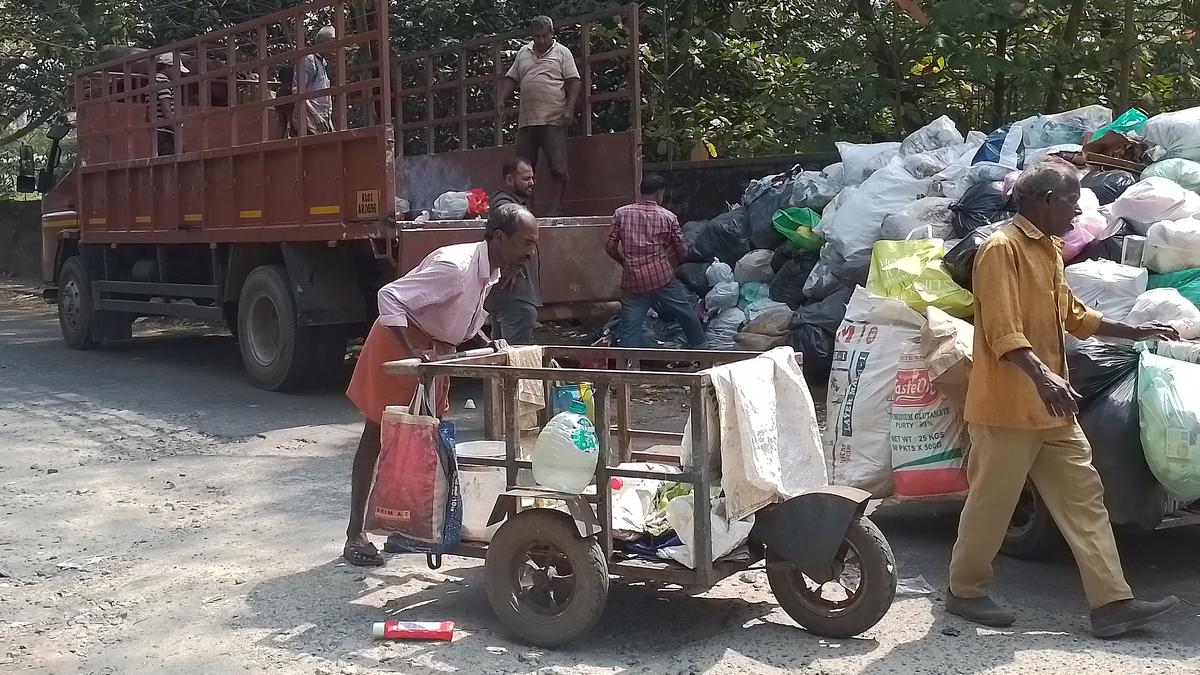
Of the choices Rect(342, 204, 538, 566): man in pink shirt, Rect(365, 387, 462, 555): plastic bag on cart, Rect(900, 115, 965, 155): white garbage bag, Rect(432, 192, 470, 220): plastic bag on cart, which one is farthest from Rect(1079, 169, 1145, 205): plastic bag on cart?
Rect(432, 192, 470, 220): plastic bag on cart

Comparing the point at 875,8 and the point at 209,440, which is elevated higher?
the point at 875,8

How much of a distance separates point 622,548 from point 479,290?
43.0 inches

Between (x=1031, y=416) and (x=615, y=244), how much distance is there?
4.63 m

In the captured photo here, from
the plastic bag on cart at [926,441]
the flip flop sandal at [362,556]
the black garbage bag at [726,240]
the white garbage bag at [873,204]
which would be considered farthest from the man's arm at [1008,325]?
the black garbage bag at [726,240]

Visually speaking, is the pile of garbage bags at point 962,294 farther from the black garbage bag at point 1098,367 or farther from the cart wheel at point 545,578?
the cart wheel at point 545,578

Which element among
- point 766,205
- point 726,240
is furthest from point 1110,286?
point 726,240

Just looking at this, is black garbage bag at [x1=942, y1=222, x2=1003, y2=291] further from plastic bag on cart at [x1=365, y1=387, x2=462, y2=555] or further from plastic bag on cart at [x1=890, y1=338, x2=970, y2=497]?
plastic bag on cart at [x1=365, y1=387, x2=462, y2=555]

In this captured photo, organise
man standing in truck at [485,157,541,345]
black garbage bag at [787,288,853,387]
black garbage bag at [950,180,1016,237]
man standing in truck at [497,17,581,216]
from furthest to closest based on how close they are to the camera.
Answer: man standing in truck at [497,17,581,216], black garbage bag at [787,288,853,387], man standing in truck at [485,157,541,345], black garbage bag at [950,180,1016,237]

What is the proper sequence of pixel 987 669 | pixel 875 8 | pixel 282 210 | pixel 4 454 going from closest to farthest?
pixel 987 669, pixel 4 454, pixel 282 210, pixel 875 8

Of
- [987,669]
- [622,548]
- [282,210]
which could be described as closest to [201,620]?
[622,548]

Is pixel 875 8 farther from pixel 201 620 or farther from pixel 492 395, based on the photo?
pixel 201 620

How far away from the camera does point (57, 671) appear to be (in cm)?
376

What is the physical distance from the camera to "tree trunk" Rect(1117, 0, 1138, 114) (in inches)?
372

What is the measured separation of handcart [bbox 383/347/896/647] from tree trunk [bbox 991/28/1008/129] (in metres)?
→ 6.93
